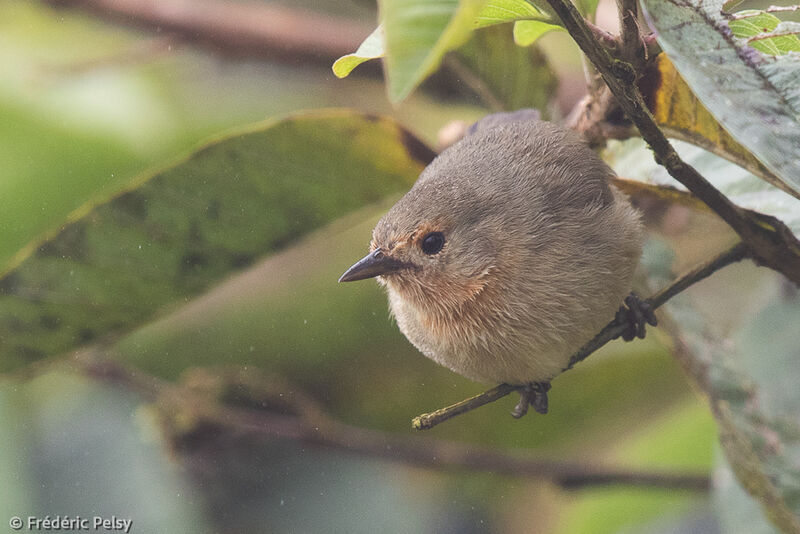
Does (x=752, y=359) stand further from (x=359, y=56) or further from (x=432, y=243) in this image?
(x=359, y=56)

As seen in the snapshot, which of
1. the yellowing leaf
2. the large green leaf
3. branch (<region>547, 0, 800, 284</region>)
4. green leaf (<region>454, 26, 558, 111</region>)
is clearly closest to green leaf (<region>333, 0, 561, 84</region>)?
branch (<region>547, 0, 800, 284</region>)

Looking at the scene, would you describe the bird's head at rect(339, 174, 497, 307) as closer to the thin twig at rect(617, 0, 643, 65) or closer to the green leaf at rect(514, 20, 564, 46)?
the green leaf at rect(514, 20, 564, 46)

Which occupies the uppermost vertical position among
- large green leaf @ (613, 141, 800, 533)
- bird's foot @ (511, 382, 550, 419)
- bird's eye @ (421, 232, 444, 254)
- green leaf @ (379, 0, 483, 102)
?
green leaf @ (379, 0, 483, 102)

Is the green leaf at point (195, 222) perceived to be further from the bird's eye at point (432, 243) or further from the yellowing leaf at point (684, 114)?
the yellowing leaf at point (684, 114)

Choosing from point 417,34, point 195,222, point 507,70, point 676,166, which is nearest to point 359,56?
point 417,34

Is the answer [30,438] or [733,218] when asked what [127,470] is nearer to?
[30,438]

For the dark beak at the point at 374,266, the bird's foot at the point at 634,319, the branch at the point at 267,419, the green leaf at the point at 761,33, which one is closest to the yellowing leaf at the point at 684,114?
the green leaf at the point at 761,33

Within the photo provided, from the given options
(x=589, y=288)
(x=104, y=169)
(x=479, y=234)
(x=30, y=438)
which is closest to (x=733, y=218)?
(x=589, y=288)
